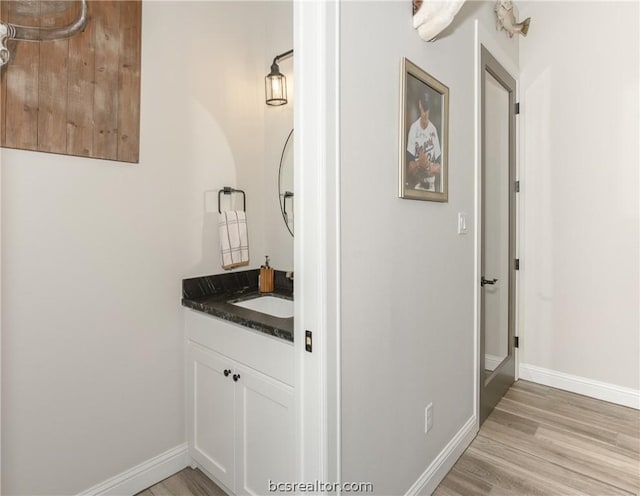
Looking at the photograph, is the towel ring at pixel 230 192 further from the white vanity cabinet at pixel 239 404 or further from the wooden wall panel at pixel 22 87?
the wooden wall panel at pixel 22 87

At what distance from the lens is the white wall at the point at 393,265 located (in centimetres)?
125

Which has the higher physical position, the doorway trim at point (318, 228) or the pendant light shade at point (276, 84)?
the pendant light shade at point (276, 84)

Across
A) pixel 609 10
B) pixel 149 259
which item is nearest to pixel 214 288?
pixel 149 259

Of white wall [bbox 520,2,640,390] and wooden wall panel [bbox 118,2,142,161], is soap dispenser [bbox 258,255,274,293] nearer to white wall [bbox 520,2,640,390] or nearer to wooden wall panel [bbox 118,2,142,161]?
wooden wall panel [bbox 118,2,142,161]

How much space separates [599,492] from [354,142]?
6.51 feet

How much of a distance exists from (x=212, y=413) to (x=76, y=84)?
5.13ft

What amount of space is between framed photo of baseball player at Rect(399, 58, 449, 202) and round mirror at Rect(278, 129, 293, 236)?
90cm

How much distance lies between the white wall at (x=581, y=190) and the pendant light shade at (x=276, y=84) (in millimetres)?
1910

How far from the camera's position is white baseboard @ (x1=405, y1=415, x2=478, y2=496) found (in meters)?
1.66

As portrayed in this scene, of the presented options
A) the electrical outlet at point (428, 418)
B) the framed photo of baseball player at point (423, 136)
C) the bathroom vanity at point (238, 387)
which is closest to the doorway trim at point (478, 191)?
the framed photo of baseball player at point (423, 136)

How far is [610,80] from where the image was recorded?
2.49 metres

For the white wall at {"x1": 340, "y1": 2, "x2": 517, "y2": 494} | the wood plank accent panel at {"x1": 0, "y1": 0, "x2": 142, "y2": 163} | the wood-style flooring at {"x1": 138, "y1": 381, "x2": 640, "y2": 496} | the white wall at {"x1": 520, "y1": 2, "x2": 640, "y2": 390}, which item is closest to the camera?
the white wall at {"x1": 340, "y1": 2, "x2": 517, "y2": 494}

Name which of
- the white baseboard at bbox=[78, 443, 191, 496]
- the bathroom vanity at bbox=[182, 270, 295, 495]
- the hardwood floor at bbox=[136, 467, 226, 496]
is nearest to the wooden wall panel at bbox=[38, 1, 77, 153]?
the bathroom vanity at bbox=[182, 270, 295, 495]

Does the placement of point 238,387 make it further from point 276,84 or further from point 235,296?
point 276,84
